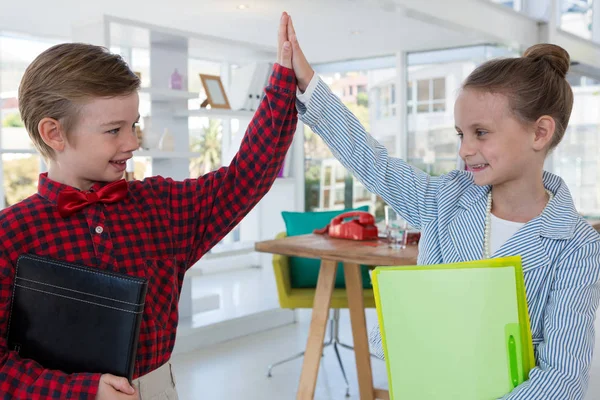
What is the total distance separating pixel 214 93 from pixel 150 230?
3373mm

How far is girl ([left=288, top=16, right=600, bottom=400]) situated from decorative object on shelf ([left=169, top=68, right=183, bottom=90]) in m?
3.08

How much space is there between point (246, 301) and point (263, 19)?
2.23 m

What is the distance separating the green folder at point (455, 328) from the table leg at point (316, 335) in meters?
2.02

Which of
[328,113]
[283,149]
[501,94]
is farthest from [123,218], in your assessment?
[501,94]

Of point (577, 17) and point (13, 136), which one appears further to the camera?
point (577, 17)

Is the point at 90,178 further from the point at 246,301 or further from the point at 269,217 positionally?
the point at 269,217

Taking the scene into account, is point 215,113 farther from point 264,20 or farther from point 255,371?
point 255,371

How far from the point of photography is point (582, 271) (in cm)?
117

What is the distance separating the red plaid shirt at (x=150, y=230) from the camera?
41.6 inches

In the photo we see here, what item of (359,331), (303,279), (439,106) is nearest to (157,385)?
(359,331)

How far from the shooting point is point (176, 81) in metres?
4.27

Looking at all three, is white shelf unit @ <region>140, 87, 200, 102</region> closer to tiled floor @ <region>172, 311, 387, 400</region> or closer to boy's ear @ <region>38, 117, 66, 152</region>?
tiled floor @ <region>172, 311, 387, 400</region>

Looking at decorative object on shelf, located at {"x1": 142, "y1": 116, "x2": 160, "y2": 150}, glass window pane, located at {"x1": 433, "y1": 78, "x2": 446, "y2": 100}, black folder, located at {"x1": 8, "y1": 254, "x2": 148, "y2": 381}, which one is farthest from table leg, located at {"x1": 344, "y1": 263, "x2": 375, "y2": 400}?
glass window pane, located at {"x1": 433, "y1": 78, "x2": 446, "y2": 100}

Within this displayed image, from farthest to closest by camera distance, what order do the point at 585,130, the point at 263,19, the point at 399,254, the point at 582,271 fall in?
the point at 585,130
the point at 263,19
the point at 399,254
the point at 582,271
